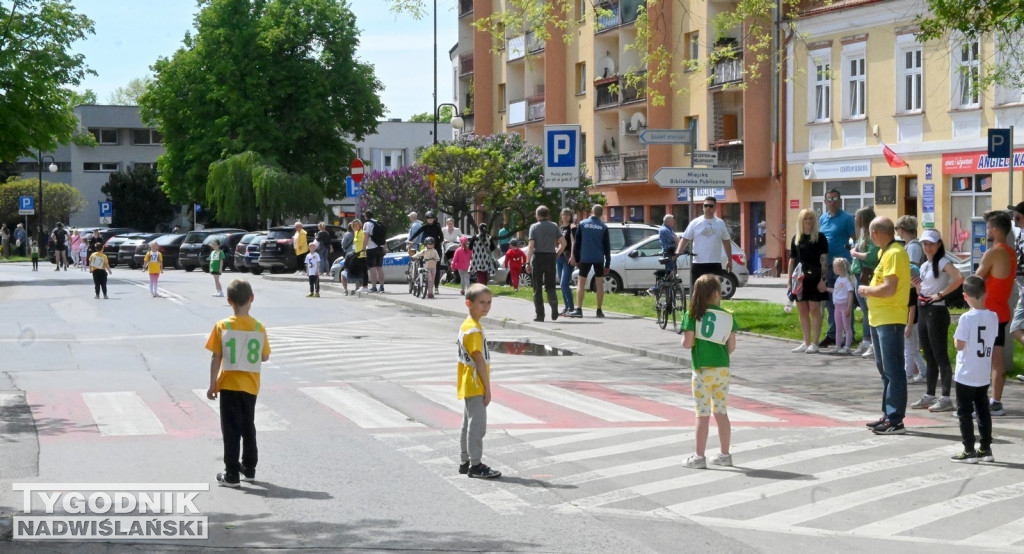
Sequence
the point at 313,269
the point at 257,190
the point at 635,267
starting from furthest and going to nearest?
the point at 257,190 → the point at 313,269 → the point at 635,267

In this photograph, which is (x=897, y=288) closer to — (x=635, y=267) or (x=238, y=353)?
(x=238, y=353)

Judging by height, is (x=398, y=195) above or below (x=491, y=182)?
below

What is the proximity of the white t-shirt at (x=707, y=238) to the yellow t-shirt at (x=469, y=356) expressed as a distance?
9857 mm

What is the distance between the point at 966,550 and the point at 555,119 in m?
49.2

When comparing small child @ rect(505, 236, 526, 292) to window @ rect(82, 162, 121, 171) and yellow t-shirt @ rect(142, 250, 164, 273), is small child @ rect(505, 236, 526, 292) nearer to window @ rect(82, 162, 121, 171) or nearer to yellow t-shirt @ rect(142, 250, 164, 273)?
yellow t-shirt @ rect(142, 250, 164, 273)

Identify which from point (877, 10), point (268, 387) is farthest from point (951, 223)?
point (268, 387)

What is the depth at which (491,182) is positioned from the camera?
42.8m

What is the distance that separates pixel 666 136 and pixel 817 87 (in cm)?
2176

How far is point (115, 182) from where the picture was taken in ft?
306

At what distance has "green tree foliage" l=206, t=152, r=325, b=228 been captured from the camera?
60188mm

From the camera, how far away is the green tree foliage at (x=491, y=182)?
1677 inches

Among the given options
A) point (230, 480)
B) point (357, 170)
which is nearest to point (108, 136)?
point (357, 170)

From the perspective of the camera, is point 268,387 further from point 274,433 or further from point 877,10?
point 877,10

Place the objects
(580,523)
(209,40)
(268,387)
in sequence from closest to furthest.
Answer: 1. (580,523)
2. (268,387)
3. (209,40)
